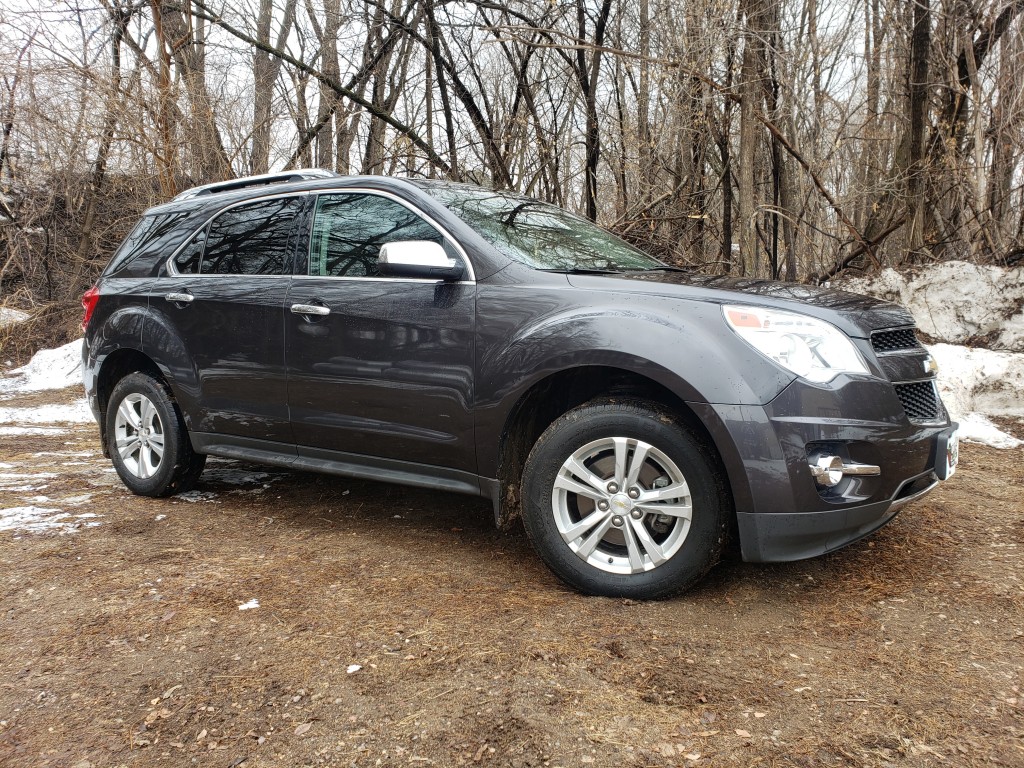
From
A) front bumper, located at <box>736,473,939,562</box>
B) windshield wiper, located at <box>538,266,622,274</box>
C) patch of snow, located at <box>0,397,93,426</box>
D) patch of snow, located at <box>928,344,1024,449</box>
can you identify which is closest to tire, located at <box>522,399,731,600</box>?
front bumper, located at <box>736,473,939,562</box>

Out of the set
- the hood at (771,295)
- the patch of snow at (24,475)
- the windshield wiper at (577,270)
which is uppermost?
the windshield wiper at (577,270)

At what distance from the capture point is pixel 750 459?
262 centimetres

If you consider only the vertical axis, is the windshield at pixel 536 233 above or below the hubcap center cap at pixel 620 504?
above

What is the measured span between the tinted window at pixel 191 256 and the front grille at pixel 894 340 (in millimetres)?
3563

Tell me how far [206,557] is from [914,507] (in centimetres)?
366

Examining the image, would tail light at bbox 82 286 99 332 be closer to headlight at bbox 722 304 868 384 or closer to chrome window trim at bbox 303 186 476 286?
chrome window trim at bbox 303 186 476 286

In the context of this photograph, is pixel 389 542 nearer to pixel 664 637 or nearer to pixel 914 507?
pixel 664 637

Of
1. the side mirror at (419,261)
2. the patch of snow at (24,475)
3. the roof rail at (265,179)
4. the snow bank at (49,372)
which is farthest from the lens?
the snow bank at (49,372)

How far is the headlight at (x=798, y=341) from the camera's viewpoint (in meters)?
2.65

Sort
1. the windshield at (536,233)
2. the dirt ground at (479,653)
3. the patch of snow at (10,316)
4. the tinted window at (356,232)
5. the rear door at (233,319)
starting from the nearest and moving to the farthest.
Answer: the dirt ground at (479,653), the windshield at (536,233), the tinted window at (356,232), the rear door at (233,319), the patch of snow at (10,316)

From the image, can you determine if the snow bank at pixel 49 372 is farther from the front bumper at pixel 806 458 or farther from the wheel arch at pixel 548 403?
the front bumper at pixel 806 458

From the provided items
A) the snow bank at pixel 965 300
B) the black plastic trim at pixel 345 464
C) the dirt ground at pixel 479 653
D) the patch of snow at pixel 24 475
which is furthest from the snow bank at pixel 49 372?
the snow bank at pixel 965 300

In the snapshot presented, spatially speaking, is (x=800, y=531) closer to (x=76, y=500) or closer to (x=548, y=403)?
(x=548, y=403)

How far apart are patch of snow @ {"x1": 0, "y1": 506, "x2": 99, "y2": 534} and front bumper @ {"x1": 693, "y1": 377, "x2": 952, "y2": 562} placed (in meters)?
3.34
